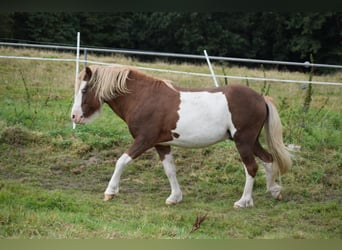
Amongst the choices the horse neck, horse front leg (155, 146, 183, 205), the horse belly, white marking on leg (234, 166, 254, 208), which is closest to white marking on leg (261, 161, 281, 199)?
white marking on leg (234, 166, 254, 208)

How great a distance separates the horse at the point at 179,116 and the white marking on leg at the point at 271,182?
0.04 ft

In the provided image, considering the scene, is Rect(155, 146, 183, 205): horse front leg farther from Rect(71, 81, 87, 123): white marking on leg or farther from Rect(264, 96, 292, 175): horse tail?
Rect(264, 96, 292, 175): horse tail

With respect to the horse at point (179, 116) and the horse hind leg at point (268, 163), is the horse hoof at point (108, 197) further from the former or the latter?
the horse hind leg at point (268, 163)

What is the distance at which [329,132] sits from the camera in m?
7.62

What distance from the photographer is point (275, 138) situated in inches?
211

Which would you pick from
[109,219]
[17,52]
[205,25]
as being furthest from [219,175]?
[205,25]

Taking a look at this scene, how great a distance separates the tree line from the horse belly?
17.8 metres

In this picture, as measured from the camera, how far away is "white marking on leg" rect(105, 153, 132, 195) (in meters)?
5.19

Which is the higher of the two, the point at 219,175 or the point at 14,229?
the point at 14,229

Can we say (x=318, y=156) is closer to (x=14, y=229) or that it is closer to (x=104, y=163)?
(x=104, y=163)

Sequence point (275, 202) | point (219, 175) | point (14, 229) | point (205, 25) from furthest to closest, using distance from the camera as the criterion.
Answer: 1. point (205, 25)
2. point (219, 175)
3. point (275, 202)
4. point (14, 229)

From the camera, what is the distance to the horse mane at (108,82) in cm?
537

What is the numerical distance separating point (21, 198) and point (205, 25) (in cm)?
2276

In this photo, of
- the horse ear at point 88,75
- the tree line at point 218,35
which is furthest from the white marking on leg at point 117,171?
the tree line at point 218,35
